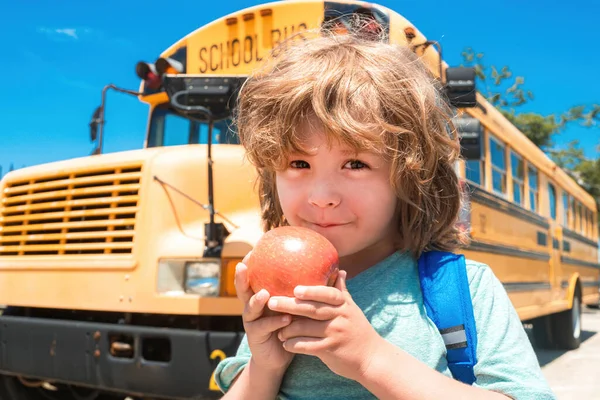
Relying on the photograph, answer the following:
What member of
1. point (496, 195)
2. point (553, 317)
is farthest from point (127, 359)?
point (553, 317)

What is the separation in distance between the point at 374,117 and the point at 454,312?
0.42m

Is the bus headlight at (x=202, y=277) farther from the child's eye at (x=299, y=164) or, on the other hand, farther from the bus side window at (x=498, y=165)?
the bus side window at (x=498, y=165)

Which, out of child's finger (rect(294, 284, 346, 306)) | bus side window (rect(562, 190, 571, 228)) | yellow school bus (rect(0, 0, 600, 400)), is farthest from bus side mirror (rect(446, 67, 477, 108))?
bus side window (rect(562, 190, 571, 228))

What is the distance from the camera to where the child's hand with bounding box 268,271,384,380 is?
999 mm

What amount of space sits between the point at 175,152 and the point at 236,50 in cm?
81

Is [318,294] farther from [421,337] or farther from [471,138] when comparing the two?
[471,138]

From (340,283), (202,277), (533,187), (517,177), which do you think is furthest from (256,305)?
(533,187)

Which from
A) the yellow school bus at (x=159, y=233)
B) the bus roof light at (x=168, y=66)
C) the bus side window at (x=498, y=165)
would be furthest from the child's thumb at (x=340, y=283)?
the bus side window at (x=498, y=165)

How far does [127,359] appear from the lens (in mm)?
3061

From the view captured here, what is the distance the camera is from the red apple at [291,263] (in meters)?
1.07

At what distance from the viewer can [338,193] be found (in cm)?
119

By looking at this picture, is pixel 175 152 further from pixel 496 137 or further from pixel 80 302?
pixel 496 137

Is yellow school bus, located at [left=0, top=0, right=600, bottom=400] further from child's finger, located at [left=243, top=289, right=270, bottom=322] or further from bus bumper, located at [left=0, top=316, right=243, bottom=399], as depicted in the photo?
child's finger, located at [left=243, top=289, right=270, bottom=322]

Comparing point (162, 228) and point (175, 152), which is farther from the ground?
point (175, 152)
